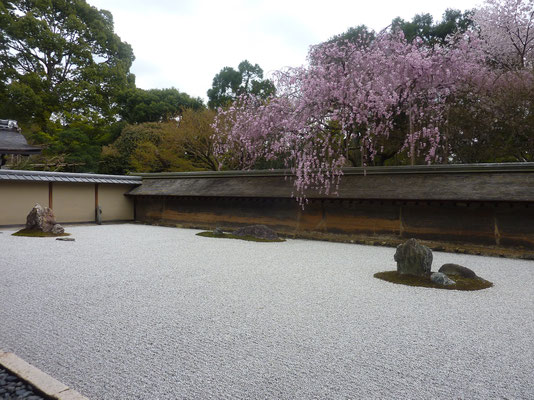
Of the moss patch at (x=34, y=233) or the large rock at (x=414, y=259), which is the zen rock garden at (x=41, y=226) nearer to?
the moss patch at (x=34, y=233)

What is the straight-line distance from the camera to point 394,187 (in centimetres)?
873

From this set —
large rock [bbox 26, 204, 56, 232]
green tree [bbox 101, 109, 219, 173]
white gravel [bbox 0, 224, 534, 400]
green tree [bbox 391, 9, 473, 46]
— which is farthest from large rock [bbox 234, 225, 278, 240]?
green tree [bbox 391, 9, 473, 46]

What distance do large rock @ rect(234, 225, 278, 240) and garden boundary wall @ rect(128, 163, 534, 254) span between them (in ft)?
2.22

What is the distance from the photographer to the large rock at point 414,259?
5.27 m

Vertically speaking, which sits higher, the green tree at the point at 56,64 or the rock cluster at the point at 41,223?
the green tree at the point at 56,64

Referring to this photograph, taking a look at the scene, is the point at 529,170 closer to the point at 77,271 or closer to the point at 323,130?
the point at 323,130

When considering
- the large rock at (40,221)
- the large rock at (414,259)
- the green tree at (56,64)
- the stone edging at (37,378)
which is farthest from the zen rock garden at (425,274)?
the green tree at (56,64)

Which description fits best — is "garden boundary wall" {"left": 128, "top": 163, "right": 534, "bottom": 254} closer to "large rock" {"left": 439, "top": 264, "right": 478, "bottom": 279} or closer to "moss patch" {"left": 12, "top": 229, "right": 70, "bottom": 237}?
"large rock" {"left": 439, "top": 264, "right": 478, "bottom": 279}

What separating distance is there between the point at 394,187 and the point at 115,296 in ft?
22.2

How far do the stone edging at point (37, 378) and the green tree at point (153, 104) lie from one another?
21.3 metres

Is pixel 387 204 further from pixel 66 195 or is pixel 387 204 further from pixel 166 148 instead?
pixel 166 148

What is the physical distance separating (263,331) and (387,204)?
6.46 m

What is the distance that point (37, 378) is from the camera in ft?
7.49

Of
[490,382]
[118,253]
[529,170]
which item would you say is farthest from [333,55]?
[490,382]
